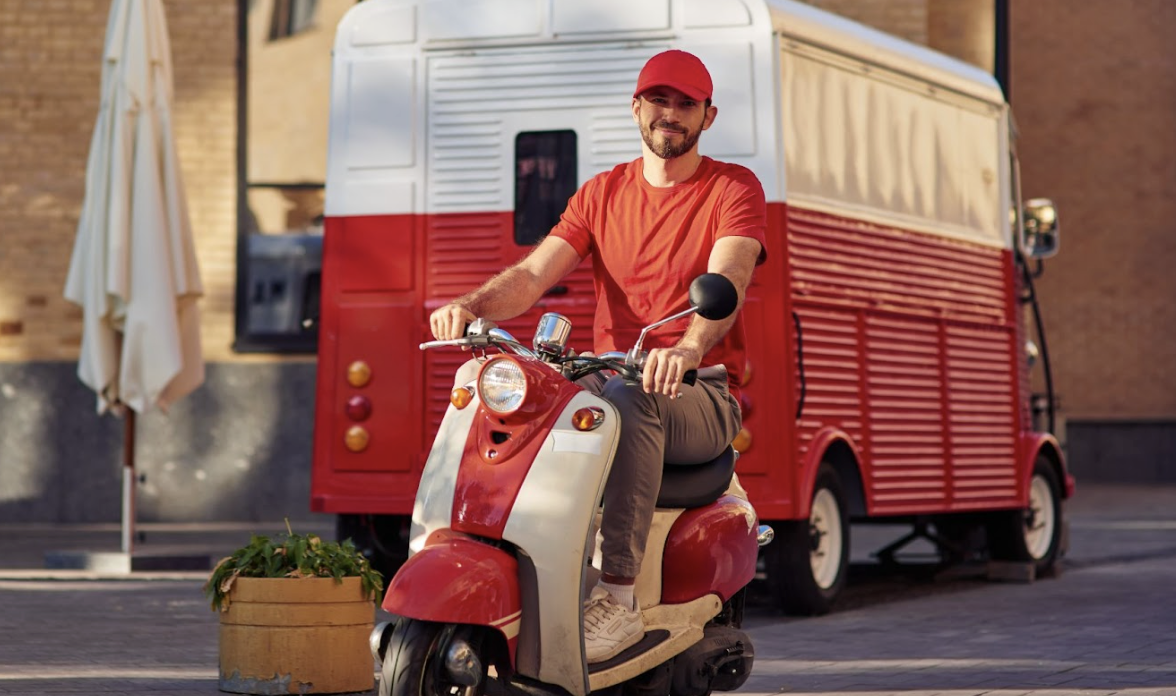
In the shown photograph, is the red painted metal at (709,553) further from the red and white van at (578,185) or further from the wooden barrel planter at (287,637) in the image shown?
the red and white van at (578,185)

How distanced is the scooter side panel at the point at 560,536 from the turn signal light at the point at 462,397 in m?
0.26

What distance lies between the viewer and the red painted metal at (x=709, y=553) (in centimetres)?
555

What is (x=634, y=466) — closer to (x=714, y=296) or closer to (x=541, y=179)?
(x=714, y=296)

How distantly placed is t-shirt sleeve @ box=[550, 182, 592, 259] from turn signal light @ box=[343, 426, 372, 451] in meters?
3.96

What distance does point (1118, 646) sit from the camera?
8070mm

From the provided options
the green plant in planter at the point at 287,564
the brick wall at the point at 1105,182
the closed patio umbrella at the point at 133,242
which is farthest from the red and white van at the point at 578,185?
the brick wall at the point at 1105,182

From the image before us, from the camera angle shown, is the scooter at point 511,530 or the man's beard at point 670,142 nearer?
the scooter at point 511,530

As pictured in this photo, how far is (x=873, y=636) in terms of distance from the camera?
8.63 meters

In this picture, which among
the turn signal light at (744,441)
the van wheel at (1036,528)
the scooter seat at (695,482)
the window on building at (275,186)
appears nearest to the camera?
the scooter seat at (695,482)

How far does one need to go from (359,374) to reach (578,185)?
146cm

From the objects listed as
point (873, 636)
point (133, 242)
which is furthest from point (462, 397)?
point (133, 242)

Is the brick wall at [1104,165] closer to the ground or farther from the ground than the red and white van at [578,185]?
farther from the ground

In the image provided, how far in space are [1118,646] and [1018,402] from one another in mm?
3724

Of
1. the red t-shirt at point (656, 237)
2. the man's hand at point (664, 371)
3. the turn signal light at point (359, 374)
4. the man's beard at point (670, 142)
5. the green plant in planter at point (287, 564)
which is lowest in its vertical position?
the green plant in planter at point (287, 564)
